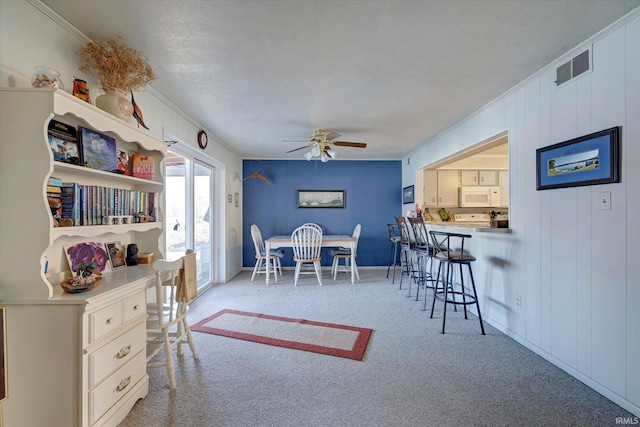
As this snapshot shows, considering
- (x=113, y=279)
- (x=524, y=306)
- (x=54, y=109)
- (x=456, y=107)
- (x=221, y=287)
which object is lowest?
(x=221, y=287)

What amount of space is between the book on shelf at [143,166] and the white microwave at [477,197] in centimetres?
503

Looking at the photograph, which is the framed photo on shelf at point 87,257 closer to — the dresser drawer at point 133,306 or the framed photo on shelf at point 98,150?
the dresser drawer at point 133,306

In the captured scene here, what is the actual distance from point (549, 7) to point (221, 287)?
4.82 meters

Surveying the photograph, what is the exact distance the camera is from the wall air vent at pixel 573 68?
1954mm

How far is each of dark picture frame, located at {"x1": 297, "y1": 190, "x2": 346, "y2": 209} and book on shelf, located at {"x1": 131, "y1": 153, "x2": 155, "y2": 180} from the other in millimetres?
3894

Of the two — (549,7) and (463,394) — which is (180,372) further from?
(549,7)

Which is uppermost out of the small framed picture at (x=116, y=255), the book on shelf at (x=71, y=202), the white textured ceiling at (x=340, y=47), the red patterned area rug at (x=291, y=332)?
the white textured ceiling at (x=340, y=47)

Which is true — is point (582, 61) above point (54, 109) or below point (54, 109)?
above

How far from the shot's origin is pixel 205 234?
15.0 feet

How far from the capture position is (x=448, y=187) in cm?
532

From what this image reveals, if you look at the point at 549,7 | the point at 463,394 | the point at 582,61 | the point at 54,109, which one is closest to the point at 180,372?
the point at 54,109

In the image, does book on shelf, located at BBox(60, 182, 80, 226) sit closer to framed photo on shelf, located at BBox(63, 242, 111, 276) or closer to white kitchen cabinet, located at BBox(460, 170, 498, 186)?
framed photo on shelf, located at BBox(63, 242, 111, 276)

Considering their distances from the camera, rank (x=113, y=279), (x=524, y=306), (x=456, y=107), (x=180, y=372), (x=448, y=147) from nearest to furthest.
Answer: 1. (x=113, y=279)
2. (x=180, y=372)
3. (x=524, y=306)
4. (x=456, y=107)
5. (x=448, y=147)

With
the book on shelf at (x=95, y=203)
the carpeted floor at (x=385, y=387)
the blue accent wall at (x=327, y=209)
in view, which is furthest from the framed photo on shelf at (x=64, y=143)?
the blue accent wall at (x=327, y=209)
